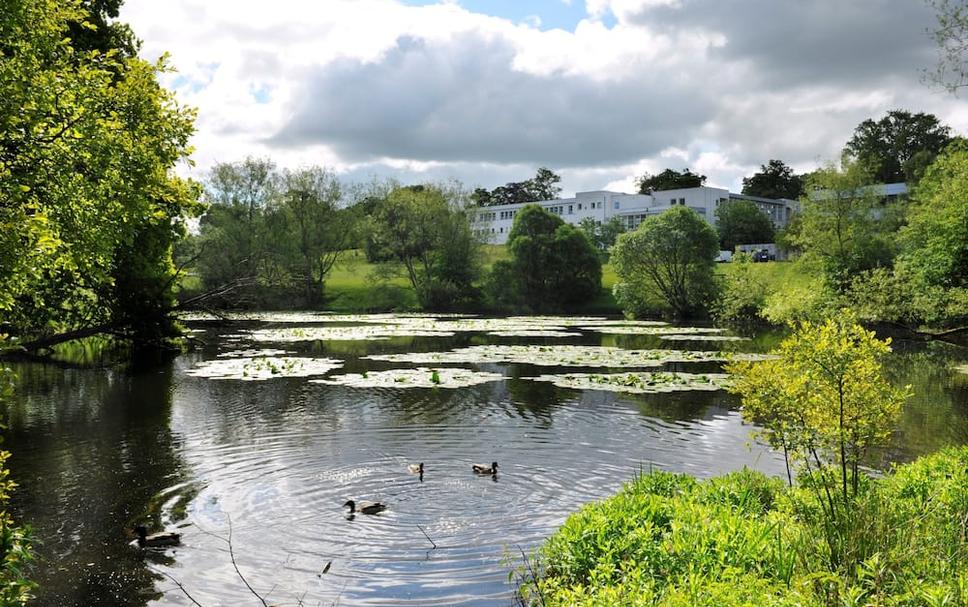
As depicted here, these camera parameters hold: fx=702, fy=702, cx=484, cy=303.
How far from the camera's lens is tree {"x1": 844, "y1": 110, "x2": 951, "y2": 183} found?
113312mm

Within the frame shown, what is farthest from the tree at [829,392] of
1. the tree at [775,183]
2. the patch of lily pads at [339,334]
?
the tree at [775,183]

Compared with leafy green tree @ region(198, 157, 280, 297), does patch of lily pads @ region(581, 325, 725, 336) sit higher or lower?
lower

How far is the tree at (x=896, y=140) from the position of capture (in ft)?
372

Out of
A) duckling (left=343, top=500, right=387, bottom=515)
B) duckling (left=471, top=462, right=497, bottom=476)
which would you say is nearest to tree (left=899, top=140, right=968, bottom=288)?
duckling (left=471, top=462, right=497, bottom=476)

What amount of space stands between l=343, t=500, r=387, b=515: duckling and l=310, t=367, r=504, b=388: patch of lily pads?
1309cm

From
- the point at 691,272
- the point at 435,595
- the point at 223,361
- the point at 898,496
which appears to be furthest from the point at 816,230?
the point at 435,595

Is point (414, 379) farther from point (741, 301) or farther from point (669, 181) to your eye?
point (669, 181)

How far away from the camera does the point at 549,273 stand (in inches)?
3297

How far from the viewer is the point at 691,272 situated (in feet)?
231

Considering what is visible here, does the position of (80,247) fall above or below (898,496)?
above

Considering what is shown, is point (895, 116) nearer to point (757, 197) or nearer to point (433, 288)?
point (757, 197)

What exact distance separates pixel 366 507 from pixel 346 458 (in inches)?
154

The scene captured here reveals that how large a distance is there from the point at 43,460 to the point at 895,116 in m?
134

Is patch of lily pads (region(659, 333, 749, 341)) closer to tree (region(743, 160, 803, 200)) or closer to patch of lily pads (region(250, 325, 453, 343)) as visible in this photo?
patch of lily pads (region(250, 325, 453, 343))
